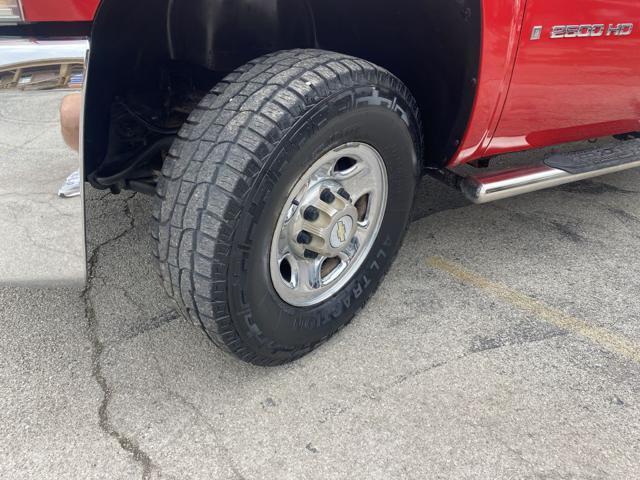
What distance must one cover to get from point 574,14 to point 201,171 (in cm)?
158

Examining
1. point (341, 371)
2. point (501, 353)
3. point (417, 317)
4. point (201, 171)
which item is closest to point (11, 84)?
point (201, 171)

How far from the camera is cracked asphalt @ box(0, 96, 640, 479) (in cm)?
175

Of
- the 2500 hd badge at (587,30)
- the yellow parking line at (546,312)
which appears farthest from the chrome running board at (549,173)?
the 2500 hd badge at (587,30)

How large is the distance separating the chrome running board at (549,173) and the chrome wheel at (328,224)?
0.46m

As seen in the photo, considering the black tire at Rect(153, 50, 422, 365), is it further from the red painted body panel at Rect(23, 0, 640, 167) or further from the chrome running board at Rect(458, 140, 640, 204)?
the chrome running board at Rect(458, 140, 640, 204)

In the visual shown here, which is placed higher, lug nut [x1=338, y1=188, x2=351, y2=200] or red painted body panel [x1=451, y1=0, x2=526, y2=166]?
red painted body panel [x1=451, y1=0, x2=526, y2=166]

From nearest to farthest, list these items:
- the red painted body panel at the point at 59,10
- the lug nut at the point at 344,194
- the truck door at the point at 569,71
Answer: the red painted body panel at the point at 59,10, the lug nut at the point at 344,194, the truck door at the point at 569,71

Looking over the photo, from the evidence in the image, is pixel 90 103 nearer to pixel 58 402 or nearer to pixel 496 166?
pixel 58 402

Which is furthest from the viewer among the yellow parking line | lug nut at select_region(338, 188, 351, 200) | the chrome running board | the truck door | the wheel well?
the chrome running board

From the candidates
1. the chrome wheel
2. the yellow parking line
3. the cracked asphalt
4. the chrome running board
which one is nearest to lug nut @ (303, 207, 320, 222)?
the chrome wheel

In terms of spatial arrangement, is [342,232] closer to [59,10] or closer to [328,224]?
[328,224]

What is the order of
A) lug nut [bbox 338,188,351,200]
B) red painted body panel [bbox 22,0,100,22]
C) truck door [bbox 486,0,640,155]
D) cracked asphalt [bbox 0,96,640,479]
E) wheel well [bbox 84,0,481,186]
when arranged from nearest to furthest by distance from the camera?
1. red painted body panel [bbox 22,0,100,22]
2. cracked asphalt [bbox 0,96,640,479]
3. wheel well [bbox 84,0,481,186]
4. lug nut [bbox 338,188,351,200]
5. truck door [bbox 486,0,640,155]

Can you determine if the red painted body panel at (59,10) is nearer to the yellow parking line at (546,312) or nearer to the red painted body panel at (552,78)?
the red painted body panel at (552,78)

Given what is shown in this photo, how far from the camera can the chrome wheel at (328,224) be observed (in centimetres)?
197
